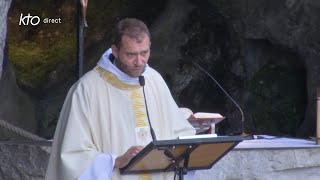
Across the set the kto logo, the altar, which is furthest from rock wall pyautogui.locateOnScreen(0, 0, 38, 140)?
the altar

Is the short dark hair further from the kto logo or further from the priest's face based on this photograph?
the kto logo

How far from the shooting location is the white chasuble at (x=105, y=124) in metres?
4.48

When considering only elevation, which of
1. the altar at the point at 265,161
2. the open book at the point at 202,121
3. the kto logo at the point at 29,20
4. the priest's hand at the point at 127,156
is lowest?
the altar at the point at 265,161

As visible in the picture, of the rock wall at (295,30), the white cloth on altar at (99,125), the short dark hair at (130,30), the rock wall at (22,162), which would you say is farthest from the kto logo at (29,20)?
the short dark hair at (130,30)

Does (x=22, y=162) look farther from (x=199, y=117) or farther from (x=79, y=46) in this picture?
(x=199, y=117)

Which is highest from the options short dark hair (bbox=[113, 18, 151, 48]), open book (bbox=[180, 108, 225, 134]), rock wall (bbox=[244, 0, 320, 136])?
rock wall (bbox=[244, 0, 320, 136])

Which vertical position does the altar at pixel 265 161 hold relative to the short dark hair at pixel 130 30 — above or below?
below

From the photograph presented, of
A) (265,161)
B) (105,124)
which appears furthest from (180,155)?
(265,161)

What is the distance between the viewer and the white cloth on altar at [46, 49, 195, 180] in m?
4.48

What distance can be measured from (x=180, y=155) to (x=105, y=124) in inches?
20.9

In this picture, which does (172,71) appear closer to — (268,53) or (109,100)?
(268,53)

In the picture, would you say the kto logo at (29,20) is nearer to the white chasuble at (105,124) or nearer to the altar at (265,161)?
the altar at (265,161)

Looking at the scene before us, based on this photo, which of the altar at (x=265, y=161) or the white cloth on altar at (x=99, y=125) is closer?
the white cloth on altar at (x=99, y=125)

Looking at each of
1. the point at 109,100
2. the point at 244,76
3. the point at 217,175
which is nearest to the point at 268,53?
the point at 244,76
